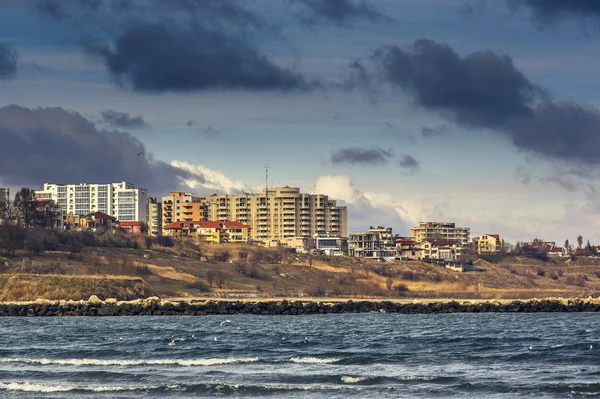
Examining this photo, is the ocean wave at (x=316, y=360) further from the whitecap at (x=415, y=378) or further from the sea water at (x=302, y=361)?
the whitecap at (x=415, y=378)

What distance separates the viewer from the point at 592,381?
52.2 meters

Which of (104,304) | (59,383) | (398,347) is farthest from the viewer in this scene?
(104,304)

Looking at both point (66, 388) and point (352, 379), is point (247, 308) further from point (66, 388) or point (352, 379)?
point (66, 388)

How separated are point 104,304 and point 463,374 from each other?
311 ft

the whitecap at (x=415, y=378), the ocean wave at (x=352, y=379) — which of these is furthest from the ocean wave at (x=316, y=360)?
the whitecap at (x=415, y=378)

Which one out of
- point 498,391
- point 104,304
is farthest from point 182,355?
point 104,304

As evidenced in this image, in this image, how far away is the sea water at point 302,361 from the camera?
51500mm

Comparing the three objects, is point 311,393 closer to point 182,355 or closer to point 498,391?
point 498,391

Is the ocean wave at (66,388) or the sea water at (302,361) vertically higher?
the sea water at (302,361)

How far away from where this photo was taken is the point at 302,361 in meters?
64.1

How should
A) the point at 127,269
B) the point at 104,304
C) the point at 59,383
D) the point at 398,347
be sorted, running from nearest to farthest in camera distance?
the point at 59,383
the point at 398,347
the point at 104,304
the point at 127,269

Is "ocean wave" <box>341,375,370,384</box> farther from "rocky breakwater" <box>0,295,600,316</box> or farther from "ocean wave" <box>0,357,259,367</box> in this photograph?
"rocky breakwater" <box>0,295,600,316</box>

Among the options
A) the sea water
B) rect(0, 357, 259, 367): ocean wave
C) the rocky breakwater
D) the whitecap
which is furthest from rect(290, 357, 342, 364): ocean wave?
the rocky breakwater

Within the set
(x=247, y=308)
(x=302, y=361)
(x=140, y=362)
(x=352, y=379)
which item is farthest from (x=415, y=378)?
(x=247, y=308)
